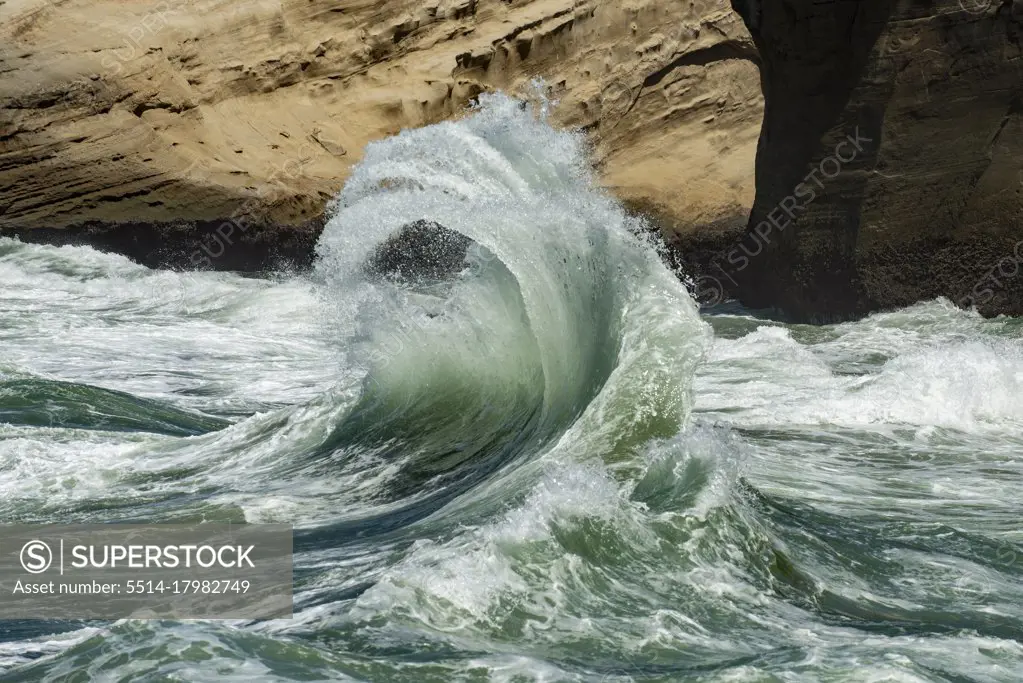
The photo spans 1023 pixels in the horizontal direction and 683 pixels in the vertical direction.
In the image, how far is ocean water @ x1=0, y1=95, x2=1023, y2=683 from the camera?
4715 millimetres

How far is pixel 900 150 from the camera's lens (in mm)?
13711

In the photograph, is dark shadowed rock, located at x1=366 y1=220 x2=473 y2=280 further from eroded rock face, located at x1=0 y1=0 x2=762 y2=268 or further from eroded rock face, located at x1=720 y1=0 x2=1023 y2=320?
eroded rock face, located at x1=720 y1=0 x2=1023 y2=320

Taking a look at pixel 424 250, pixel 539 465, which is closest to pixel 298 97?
pixel 424 250

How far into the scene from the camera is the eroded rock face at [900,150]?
525 inches

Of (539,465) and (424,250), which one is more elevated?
(424,250)

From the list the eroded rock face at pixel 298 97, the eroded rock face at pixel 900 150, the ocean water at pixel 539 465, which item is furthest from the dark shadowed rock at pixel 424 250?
the eroded rock face at pixel 900 150

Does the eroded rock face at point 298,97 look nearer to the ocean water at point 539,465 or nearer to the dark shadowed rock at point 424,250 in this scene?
the dark shadowed rock at point 424,250

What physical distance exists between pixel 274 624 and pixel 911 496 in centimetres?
368

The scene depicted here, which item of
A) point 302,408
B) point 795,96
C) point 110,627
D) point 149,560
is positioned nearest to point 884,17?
point 795,96

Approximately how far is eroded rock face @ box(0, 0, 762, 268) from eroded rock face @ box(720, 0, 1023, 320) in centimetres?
471

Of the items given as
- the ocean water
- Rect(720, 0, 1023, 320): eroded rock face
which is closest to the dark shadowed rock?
the ocean water

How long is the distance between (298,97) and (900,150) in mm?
8795

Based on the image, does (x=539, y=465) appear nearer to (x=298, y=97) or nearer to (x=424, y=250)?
(x=424, y=250)

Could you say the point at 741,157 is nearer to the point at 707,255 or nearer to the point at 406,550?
the point at 707,255
